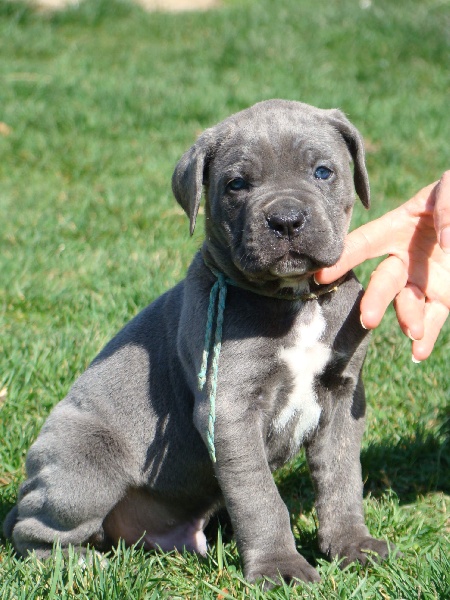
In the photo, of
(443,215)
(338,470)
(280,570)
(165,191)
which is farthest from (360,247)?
(165,191)

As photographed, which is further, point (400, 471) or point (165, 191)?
point (165, 191)

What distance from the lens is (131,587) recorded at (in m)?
3.24

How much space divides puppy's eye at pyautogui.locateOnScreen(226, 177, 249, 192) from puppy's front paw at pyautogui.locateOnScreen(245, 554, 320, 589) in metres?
1.43

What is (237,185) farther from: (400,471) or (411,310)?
(400,471)

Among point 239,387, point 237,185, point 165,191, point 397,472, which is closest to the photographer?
point 239,387

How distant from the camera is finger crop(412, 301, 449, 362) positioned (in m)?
3.59

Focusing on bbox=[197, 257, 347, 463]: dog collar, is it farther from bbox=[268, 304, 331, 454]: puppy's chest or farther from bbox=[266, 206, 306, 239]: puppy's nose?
bbox=[266, 206, 306, 239]: puppy's nose

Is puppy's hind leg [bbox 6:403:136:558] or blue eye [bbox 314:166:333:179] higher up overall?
blue eye [bbox 314:166:333:179]

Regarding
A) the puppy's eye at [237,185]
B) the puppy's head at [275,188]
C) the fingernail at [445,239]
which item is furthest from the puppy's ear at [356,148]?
the fingernail at [445,239]

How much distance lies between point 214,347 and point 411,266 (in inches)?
38.5

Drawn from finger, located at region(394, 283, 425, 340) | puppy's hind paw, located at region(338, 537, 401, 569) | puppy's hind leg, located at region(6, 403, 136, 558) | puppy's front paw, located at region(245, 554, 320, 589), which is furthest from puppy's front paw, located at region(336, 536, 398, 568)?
→ puppy's hind leg, located at region(6, 403, 136, 558)

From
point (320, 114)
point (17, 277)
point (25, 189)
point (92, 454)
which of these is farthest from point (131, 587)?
point (25, 189)

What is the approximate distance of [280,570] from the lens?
10.9 feet

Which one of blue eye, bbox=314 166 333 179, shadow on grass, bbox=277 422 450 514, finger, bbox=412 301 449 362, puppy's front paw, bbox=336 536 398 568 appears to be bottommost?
shadow on grass, bbox=277 422 450 514
